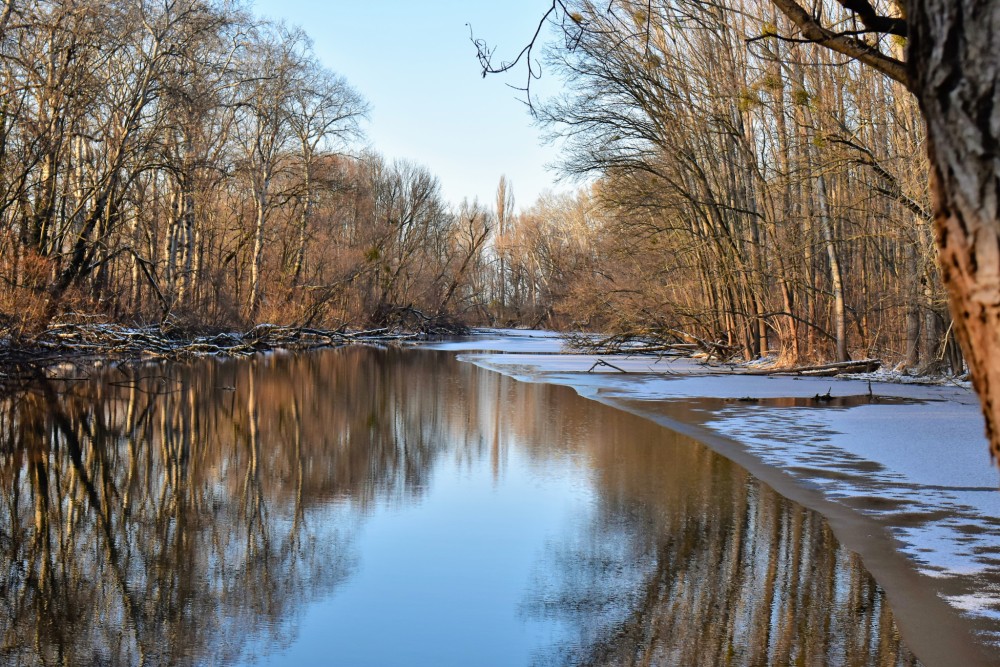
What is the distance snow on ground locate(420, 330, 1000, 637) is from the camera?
19.5 feet

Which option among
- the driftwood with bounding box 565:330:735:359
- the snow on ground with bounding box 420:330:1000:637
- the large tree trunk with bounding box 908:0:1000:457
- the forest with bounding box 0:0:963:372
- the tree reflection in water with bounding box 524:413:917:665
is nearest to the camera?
the large tree trunk with bounding box 908:0:1000:457

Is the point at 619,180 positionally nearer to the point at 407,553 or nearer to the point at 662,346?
the point at 662,346

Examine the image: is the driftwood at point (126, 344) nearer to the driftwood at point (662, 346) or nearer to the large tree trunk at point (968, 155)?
the driftwood at point (662, 346)

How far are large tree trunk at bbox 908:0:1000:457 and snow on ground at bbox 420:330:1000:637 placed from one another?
348 centimetres

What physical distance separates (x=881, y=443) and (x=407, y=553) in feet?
22.3

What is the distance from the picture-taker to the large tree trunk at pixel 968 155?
1.67m

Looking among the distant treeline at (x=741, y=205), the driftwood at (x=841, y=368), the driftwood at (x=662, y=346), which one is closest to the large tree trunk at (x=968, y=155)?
the distant treeline at (x=741, y=205)

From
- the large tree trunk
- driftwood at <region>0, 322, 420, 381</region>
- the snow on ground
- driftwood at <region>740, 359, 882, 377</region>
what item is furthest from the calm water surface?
driftwood at <region>740, 359, 882, 377</region>

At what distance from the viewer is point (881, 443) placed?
10484mm

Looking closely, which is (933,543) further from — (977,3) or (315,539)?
(977,3)

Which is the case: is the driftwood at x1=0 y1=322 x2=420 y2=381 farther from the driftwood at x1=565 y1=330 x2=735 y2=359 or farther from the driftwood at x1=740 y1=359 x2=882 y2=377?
the driftwood at x1=740 y1=359 x2=882 y2=377

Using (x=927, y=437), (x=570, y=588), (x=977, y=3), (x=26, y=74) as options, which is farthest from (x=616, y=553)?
(x=26, y=74)

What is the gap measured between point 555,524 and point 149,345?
18537 millimetres

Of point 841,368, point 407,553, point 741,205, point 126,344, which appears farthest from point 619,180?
point 407,553
